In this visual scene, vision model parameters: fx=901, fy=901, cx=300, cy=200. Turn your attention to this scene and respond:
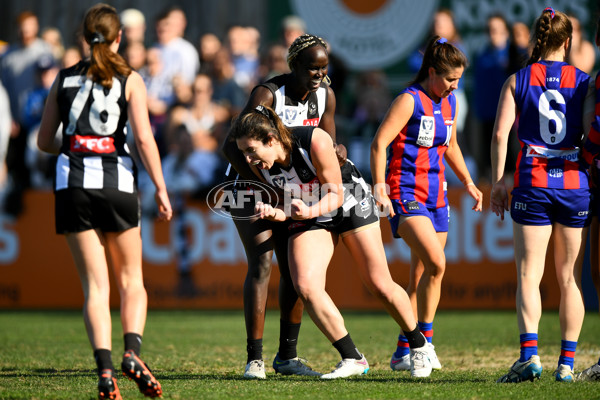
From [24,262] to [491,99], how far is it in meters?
6.29

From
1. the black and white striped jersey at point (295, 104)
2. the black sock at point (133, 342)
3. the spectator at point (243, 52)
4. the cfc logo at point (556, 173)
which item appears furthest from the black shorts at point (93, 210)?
the spectator at point (243, 52)

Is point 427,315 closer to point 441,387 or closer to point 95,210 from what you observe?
point 441,387

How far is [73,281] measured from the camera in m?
11.4

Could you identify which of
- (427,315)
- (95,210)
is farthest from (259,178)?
(427,315)

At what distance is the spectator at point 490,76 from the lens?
11.4 meters

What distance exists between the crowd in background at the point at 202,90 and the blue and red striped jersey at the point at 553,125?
4873 mm

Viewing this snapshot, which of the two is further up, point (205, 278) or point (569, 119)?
point (569, 119)

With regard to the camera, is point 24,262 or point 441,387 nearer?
point 441,387

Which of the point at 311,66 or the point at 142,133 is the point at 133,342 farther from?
the point at 311,66

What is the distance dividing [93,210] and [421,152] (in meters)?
2.47

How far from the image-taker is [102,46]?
5.06 metres

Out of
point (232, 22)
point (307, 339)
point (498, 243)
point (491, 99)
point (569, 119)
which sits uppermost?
point (232, 22)

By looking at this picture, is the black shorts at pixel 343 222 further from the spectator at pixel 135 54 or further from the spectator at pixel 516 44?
the spectator at pixel 135 54

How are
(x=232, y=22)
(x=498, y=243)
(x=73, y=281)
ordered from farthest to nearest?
(x=232, y=22)
(x=73, y=281)
(x=498, y=243)
